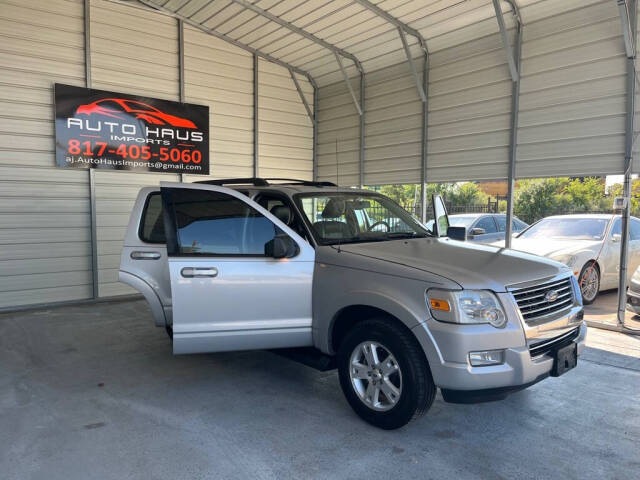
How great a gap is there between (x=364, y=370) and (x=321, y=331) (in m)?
0.52

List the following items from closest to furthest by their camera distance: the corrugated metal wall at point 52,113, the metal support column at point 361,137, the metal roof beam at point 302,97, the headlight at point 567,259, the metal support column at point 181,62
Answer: the headlight at point 567,259, the corrugated metal wall at point 52,113, the metal support column at point 181,62, the metal support column at point 361,137, the metal roof beam at point 302,97

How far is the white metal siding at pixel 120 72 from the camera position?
26.5 ft

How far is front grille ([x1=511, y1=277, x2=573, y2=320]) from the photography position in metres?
3.19

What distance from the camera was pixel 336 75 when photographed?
33.4 ft

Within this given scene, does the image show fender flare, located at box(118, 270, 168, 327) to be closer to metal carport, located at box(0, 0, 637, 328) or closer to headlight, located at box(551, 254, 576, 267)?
metal carport, located at box(0, 0, 637, 328)

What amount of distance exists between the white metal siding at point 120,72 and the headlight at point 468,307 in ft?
22.5

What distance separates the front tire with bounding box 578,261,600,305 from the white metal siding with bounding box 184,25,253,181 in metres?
6.55

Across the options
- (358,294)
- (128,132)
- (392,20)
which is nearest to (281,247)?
(358,294)

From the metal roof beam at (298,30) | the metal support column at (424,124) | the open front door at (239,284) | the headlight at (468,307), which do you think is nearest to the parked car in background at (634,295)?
the metal support column at (424,124)

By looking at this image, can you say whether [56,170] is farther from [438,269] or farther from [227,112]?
[438,269]

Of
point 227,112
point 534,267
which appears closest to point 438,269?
point 534,267

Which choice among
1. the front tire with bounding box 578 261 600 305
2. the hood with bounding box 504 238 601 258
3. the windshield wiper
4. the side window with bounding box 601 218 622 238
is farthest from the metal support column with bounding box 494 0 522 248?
the windshield wiper

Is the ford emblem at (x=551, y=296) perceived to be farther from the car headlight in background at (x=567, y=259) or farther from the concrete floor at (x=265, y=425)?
the car headlight in background at (x=567, y=259)

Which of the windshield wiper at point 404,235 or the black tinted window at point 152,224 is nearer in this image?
the windshield wiper at point 404,235
